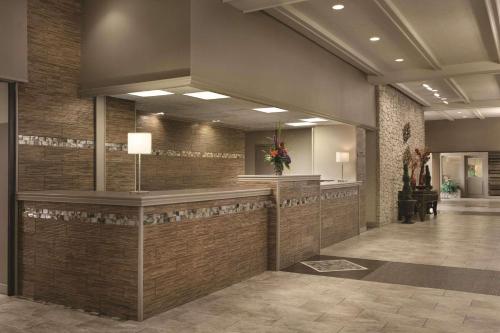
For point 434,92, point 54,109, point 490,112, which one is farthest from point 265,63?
point 490,112

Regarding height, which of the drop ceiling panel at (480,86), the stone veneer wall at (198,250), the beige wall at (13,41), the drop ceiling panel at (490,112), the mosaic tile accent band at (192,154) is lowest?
the stone veneer wall at (198,250)

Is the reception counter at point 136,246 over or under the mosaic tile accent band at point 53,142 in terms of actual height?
under

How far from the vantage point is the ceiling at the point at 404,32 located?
21.6 ft

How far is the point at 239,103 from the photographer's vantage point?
7359 mm

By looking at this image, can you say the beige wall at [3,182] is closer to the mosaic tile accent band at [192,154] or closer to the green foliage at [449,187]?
the mosaic tile accent band at [192,154]

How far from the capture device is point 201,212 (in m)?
4.97

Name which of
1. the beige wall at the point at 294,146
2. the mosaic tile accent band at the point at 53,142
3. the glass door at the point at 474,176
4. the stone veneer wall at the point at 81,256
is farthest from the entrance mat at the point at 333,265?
the glass door at the point at 474,176

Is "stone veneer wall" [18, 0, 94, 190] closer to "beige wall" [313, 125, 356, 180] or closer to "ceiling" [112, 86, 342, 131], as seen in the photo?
"ceiling" [112, 86, 342, 131]

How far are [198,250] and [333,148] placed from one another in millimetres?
7034

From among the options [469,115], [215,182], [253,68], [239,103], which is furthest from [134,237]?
[469,115]

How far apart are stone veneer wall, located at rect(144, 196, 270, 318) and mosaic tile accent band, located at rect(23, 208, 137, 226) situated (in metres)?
0.24

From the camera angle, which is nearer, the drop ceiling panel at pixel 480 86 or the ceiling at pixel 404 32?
the ceiling at pixel 404 32

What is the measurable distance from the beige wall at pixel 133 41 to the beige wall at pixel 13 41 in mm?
895

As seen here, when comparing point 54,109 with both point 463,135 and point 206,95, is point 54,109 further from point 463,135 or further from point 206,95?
point 463,135
